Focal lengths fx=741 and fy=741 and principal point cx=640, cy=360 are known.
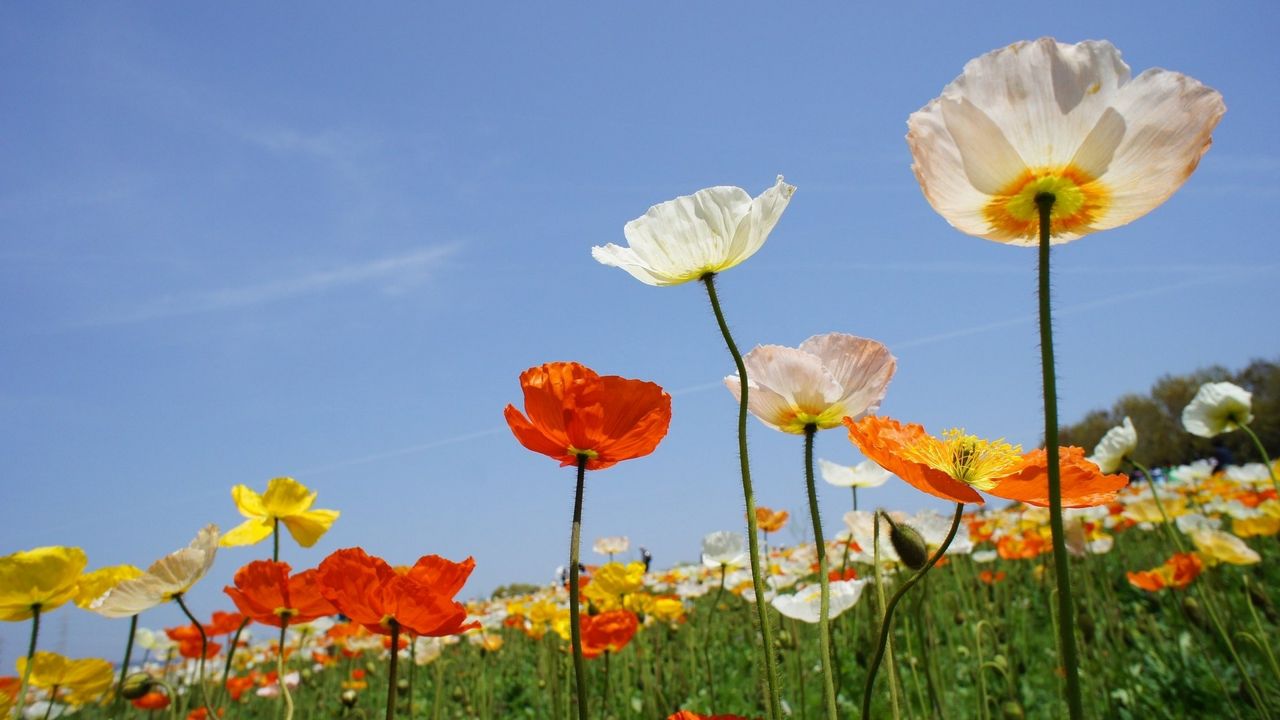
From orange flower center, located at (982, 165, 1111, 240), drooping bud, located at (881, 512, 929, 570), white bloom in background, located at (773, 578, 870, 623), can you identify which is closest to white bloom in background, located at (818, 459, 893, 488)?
white bloom in background, located at (773, 578, 870, 623)

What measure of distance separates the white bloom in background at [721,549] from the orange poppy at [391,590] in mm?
2165

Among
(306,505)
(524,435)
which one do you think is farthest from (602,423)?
(306,505)

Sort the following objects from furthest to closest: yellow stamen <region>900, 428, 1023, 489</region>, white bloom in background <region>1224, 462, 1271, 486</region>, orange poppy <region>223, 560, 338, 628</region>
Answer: white bloom in background <region>1224, 462, 1271, 486</region> < orange poppy <region>223, 560, 338, 628</region> < yellow stamen <region>900, 428, 1023, 489</region>

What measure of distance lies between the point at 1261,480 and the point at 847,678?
451 cm

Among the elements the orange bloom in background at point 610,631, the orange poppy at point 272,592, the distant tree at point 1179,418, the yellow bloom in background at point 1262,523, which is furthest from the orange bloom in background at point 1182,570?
the distant tree at point 1179,418

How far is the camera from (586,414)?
1042 mm

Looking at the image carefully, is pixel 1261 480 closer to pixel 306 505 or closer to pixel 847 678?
pixel 847 678

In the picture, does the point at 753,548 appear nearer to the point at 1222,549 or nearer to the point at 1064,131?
the point at 1064,131

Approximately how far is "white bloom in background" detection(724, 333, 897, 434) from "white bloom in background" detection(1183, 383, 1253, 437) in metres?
2.78

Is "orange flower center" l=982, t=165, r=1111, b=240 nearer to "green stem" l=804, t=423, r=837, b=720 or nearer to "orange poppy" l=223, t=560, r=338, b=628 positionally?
"green stem" l=804, t=423, r=837, b=720

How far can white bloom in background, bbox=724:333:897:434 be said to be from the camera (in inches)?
45.5

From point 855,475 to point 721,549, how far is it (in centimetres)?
102

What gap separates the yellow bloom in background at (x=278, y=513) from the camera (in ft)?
6.73

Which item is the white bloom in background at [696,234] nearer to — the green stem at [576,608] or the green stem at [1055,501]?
the green stem at [576,608]
